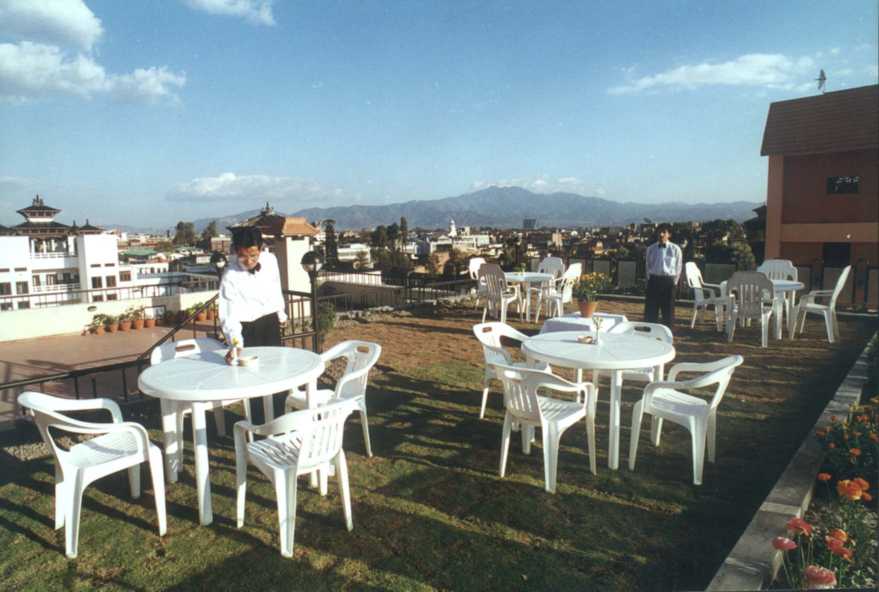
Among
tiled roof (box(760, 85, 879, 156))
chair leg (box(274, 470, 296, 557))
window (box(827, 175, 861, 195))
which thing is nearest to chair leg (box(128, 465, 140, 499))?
chair leg (box(274, 470, 296, 557))

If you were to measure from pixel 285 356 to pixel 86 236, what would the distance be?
2942cm

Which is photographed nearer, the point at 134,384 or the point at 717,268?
the point at 134,384

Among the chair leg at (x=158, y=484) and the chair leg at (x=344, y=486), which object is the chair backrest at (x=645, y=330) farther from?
the chair leg at (x=158, y=484)

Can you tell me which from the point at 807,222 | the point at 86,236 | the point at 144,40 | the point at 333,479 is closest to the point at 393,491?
the point at 333,479

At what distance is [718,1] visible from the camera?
5.53 metres

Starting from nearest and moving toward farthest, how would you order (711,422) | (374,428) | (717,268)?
(711,422)
(374,428)
(717,268)

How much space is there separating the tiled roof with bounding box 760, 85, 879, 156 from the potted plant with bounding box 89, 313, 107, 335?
57.0 ft

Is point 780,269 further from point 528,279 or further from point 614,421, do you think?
point 614,421

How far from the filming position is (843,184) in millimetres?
13891

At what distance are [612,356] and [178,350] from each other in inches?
114

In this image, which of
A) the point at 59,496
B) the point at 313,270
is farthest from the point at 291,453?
the point at 313,270

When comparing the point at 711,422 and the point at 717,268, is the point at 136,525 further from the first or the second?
the point at 717,268

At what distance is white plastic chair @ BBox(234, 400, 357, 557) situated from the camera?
7.77 feet

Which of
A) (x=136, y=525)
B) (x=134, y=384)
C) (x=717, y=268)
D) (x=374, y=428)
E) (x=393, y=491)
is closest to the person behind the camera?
(x=136, y=525)
